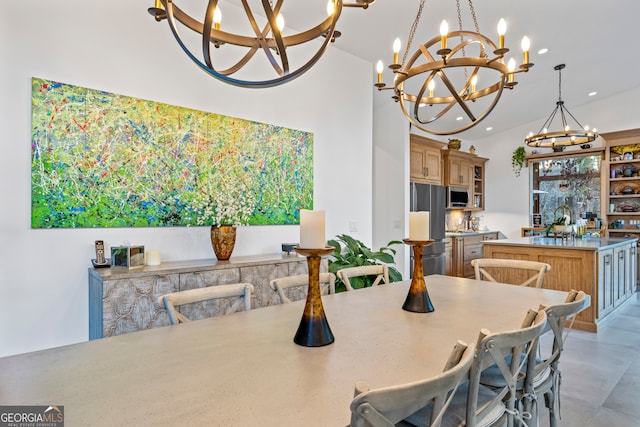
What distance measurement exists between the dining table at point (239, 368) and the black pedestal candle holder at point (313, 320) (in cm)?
3

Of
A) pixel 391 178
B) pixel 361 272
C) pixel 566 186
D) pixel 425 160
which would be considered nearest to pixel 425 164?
pixel 425 160

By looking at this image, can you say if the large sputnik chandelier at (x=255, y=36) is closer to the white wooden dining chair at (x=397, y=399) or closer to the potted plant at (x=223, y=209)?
the potted plant at (x=223, y=209)

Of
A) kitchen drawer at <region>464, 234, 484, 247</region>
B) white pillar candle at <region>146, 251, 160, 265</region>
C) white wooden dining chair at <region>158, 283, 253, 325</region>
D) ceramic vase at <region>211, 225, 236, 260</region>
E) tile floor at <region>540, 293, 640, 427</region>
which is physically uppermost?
ceramic vase at <region>211, 225, 236, 260</region>

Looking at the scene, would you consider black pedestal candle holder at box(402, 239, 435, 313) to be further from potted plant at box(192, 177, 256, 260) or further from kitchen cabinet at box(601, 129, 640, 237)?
kitchen cabinet at box(601, 129, 640, 237)

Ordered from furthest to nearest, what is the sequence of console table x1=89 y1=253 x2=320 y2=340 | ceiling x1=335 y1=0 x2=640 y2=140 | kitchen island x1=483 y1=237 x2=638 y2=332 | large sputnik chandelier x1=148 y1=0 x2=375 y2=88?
1. kitchen island x1=483 y1=237 x2=638 y2=332
2. ceiling x1=335 y1=0 x2=640 y2=140
3. console table x1=89 y1=253 x2=320 y2=340
4. large sputnik chandelier x1=148 y1=0 x2=375 y2=88

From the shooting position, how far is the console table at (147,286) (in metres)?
2.16

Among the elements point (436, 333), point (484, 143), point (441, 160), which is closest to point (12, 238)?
point (436, 333)

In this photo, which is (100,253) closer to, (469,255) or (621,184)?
(469,255)

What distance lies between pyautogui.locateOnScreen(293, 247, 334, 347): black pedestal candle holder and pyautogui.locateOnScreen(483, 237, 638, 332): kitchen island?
382 cm

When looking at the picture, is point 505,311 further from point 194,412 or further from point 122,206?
point 122,206

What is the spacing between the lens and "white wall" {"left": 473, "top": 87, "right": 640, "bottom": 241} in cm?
661

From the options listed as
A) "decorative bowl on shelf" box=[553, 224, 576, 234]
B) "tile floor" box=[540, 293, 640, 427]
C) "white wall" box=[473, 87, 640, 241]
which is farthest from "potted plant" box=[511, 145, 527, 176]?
"tile floor" box=[540, 293, 640, 427]

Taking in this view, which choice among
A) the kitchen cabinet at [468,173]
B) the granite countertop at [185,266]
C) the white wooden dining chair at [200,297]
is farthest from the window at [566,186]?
the white wooden dining chair at [200,297]

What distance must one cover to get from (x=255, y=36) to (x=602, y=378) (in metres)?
3.87
